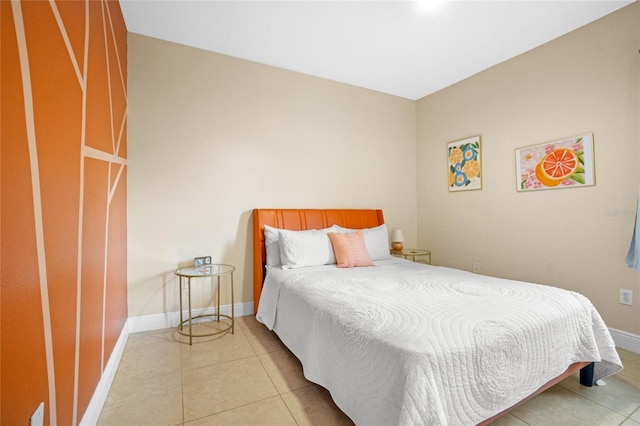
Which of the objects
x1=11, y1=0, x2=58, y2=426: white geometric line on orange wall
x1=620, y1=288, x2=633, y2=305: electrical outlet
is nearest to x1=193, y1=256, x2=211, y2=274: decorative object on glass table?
x1=11, y1=0, x2=58, y2=426: white geometric line on orange wall

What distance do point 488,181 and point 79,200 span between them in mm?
3520

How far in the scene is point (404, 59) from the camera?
3066mm

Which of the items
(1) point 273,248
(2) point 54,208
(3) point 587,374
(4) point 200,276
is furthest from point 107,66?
(3) point 587,374

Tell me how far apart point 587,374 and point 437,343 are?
135 centimetres

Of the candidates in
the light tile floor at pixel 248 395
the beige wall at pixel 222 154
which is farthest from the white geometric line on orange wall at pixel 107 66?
the light tile floor at pixel 248 395

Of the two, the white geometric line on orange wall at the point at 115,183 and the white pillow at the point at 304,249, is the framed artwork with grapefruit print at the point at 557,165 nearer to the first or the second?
the white pillow at the point at 304,249

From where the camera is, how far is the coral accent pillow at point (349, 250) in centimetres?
276

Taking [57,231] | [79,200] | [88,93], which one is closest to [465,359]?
[57,231]

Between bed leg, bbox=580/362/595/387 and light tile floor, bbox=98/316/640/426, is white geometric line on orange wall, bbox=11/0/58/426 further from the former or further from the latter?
bed leg, bbox=580/362/595/387

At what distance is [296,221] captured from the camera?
316 centimetres

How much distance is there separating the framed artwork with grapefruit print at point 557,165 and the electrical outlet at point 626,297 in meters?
0.87

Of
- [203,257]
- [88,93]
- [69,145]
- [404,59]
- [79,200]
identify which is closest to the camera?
[69,145]

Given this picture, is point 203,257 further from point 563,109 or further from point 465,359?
point 563,109

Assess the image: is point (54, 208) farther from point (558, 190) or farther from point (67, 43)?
point (558, 190)
